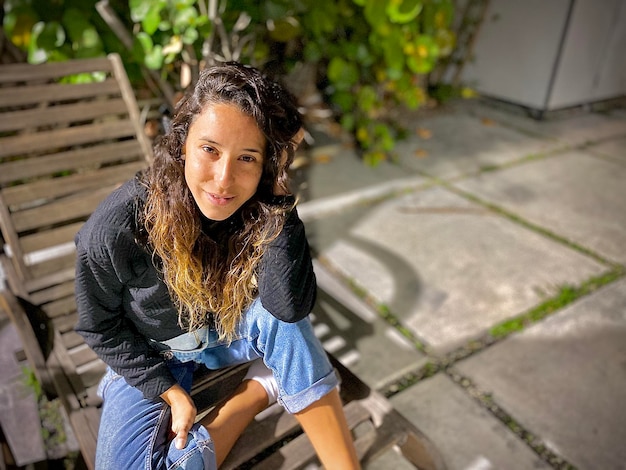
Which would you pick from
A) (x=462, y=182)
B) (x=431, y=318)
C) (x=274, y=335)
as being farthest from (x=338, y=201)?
(x=274, y=335)

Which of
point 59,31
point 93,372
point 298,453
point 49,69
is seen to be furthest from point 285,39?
point 298,453

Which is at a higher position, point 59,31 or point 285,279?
point 59,31

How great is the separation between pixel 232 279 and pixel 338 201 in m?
2.25

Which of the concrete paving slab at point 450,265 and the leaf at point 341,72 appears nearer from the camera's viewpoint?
the concrete paving slab at point 450,265

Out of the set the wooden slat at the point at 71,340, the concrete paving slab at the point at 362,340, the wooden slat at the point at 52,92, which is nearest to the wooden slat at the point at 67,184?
the wooden slat at the point at 52,92

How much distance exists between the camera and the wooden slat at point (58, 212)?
77.5 inches

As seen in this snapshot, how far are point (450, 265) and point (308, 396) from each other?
174cm

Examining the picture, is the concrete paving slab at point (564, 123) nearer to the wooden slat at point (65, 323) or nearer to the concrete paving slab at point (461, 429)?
the concrete paving slab at point (461, 429)

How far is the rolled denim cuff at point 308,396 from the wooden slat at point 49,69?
5.86 feet

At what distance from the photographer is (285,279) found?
1.21 meters

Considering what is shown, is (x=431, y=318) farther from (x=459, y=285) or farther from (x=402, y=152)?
(x=402, y=152)

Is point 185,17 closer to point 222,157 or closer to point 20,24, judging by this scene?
point 20,24

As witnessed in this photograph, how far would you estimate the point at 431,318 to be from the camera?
242 centimetres

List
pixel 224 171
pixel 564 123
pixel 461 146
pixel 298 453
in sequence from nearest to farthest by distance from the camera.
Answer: pixel 224 171 < pixel 298 453 < pixel 461 146 < pixel 564 123
